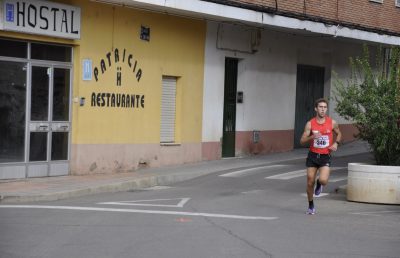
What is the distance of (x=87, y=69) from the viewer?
1645cm

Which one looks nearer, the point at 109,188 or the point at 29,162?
the point at 109,188

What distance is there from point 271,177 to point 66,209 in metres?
6.72

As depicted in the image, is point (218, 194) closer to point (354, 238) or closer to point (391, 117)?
point (391, 117)

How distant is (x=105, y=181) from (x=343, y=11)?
11925 millimetres

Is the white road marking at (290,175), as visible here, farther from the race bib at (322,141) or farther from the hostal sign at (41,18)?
the hostal sign at (41,18)

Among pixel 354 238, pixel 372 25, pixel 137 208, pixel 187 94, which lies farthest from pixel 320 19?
pixel 354 238

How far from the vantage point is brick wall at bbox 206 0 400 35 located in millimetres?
20406

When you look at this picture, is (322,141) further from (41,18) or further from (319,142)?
(41,18)

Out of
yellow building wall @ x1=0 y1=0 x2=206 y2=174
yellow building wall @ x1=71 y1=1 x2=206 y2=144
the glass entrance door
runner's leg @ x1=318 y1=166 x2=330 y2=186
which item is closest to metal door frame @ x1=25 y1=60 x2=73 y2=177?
the glass entrance door

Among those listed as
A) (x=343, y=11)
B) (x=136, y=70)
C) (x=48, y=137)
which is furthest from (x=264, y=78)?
(x=48, y=137)

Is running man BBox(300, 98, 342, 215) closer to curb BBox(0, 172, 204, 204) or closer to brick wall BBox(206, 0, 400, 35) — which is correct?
curb BBox(0, 172, 204, 204)

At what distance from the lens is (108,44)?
1697cm

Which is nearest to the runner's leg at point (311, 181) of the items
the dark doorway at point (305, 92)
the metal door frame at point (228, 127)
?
the metal door frame at point (228, 127)

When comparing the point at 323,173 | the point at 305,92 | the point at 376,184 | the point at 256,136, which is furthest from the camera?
the point at 305,92
